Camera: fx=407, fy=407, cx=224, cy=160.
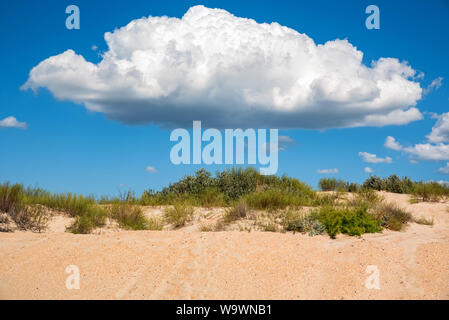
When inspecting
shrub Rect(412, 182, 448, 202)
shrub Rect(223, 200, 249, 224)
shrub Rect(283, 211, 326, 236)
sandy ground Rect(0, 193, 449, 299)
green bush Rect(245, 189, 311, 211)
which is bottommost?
sandy ground Rect(0, 193, 449, 299)

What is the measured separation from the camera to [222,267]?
21.2 feet

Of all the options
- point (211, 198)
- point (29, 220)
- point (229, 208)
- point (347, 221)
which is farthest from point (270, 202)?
point (29, 220)

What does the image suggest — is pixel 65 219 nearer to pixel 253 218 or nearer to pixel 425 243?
pixel 253 218

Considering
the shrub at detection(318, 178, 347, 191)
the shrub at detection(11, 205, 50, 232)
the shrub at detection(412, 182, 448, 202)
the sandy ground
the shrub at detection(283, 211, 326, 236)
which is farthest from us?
the shrub at detection(318, 178, 347, 191)

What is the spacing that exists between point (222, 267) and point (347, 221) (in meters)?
4.49

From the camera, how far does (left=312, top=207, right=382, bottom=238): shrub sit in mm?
9562

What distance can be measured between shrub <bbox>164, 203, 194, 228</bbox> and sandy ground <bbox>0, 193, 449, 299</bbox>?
2.66m

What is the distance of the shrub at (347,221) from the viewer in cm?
956

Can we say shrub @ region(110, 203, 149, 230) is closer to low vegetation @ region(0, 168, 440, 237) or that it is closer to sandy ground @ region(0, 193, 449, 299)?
low vegetation @ region(0, 168, 440, 237)

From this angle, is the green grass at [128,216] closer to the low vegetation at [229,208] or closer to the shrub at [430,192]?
the low vegetation at [229,208]

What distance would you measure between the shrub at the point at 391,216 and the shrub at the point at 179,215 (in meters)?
5.16

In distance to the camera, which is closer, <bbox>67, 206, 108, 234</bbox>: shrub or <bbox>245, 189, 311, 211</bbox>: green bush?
<bbox>67, 206, 108, 234</bbox>: shrub

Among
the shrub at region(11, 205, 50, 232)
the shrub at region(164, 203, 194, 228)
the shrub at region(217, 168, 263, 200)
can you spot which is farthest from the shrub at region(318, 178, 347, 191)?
the shrub at region(11, 205, 50, 232)

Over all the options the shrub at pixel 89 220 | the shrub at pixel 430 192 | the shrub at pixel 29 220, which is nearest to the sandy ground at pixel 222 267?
the shrub at pixel 89 220
